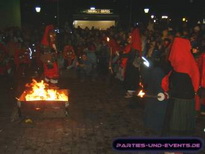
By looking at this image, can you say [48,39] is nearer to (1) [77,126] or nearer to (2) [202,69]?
(1) [77,126]

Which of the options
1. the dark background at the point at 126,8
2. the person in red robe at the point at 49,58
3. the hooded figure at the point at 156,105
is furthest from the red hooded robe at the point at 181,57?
the dark background at the point at 126,8

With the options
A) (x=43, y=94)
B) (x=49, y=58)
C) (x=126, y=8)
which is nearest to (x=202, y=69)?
(x=43, y=94)

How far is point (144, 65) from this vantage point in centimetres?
1080

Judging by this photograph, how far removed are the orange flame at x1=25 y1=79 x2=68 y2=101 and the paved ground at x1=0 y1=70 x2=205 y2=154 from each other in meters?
0.49

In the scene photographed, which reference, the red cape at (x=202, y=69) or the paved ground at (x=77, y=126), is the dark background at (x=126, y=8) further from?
the red cape at (x=202, y=69)

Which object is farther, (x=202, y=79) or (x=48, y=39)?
(x=48, y=39)

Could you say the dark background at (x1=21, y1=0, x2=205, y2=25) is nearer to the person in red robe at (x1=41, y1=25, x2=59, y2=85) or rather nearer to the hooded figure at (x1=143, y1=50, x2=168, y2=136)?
the person in red robe at (x1=41, y1=25, x2=59, y2=85)

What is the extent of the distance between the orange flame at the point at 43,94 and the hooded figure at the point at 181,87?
3.36 m

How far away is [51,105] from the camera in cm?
891

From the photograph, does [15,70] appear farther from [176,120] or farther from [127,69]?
[176,120]

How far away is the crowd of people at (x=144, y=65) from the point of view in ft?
21.7

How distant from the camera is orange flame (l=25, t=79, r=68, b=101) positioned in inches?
359

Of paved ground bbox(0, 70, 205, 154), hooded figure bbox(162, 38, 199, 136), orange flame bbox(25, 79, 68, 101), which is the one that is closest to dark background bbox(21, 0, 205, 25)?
paved ground bbox(0, 70, 205, 154)

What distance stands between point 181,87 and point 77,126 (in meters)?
3.25
